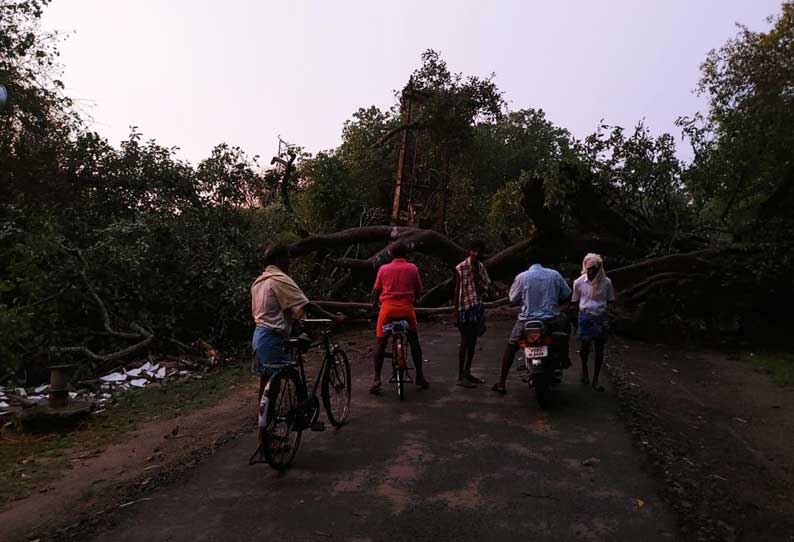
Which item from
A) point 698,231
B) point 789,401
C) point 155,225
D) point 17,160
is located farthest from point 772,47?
point 17,160

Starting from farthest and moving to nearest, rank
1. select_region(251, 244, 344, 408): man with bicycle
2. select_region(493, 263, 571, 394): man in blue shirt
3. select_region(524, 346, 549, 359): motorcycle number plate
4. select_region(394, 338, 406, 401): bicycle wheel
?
select_region(394, 338, 406, 401): bicycle wheel
select_region(493, 263, 571, 394): man in blue shirt
select_region(524, 346, 549, 359): motorcycle number plate
select_region(251, 244, 344, 408): man with bicycle

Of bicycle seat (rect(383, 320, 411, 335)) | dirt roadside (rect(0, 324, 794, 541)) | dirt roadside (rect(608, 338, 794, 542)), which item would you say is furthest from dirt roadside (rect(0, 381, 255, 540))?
dirt roadside (rect(608, 338, 794, 542))

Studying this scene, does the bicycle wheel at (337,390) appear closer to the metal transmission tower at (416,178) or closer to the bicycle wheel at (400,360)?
the bicycle wheel at (400,360)

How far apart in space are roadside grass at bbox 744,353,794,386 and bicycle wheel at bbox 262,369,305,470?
24.4ft

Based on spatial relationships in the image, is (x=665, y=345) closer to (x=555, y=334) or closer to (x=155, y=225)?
(x=555, y=334)

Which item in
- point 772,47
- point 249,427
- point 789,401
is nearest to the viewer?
point 249,427

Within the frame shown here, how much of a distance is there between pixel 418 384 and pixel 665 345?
6.64m

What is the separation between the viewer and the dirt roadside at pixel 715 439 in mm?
3822

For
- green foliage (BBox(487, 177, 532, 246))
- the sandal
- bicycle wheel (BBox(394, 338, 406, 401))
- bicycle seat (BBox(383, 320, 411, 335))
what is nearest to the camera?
bicycle wheel (BBox(394, 338, 406, 401))

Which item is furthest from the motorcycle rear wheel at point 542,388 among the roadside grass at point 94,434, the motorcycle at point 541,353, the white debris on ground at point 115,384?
the white debris on ground at point 115,384

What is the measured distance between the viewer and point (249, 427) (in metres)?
6.07

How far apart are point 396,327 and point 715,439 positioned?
3459mm

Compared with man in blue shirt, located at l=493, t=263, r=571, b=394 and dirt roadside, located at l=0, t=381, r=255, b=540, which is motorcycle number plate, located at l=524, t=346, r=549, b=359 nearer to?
man in blue shirt, located at l=493, t=263, r=571, b=394

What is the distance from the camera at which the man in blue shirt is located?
258 inches
